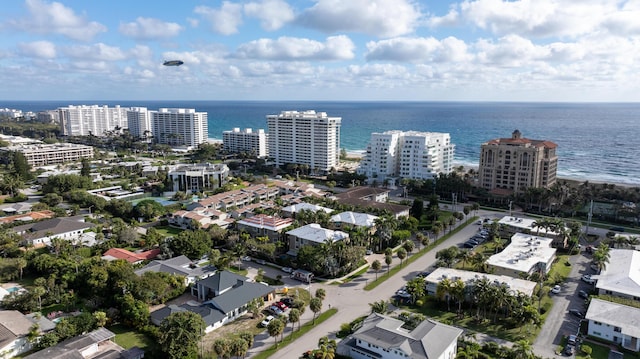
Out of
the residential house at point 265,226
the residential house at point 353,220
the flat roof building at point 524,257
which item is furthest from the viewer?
the residential house at point 353,220

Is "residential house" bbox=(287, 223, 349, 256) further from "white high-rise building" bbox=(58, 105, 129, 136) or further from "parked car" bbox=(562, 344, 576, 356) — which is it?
"white high-rise building" bbox=(58, 105, 129, 136)

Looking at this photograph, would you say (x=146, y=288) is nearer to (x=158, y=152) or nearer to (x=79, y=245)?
(x=79, y=245)

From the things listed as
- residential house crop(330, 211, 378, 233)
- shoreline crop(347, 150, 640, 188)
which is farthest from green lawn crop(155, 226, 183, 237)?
shoreline crop(347, 150, 640, 188)

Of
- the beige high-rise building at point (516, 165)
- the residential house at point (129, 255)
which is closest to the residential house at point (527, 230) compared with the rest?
the beige high-rise building at point (516, 165)

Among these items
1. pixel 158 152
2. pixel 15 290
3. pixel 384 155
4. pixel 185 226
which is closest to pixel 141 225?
pixel 185 226

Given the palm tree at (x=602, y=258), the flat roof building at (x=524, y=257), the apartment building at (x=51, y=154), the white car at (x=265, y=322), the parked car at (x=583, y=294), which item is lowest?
the white car at (x=265, y=322)

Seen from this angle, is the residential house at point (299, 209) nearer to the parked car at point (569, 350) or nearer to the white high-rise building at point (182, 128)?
the parked car at point (569, 350)

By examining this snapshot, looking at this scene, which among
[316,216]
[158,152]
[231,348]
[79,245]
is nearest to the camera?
[231,348]
